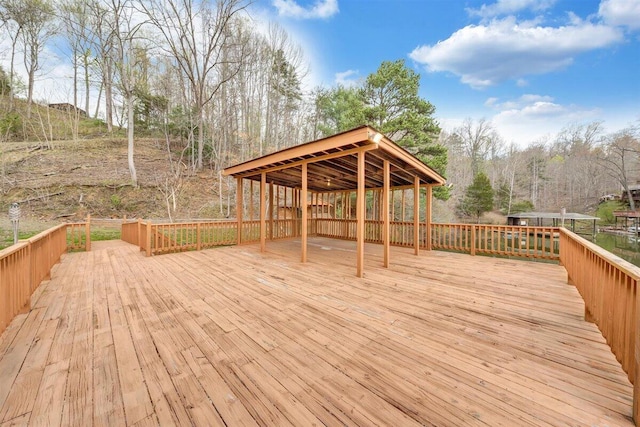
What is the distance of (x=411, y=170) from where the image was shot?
603cm

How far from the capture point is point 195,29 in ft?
39.1

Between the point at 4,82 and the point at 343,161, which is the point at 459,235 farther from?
the point at 4,82

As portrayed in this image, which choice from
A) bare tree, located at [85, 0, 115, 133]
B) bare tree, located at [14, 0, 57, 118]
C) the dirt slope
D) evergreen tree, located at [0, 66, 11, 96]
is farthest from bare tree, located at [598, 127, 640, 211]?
evergreen tree, located at [0, 66, 11, 96]

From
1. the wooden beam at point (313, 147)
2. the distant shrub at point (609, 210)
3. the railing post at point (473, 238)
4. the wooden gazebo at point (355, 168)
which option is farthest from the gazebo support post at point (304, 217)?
the distant shrub at point (609, 210)

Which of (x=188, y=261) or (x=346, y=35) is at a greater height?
(x=346, y=35)

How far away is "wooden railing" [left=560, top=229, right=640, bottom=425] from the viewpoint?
1.34 metres

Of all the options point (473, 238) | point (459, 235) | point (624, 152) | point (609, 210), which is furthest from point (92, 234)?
point (609, 210)

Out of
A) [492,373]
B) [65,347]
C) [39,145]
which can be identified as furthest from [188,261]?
[39,145]

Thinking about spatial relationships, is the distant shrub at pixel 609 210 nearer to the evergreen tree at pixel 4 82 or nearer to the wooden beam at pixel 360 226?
the wooden beam at pixel 360 226

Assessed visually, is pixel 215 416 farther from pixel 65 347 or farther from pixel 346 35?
pixel 346 35

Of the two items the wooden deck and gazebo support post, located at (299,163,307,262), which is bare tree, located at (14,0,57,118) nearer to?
gazebo support post, located at (299,163,307,262)

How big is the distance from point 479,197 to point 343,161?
817 inches

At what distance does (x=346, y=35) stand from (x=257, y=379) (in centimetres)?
1627

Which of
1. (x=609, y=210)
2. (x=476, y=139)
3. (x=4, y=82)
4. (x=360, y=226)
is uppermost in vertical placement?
(x=4, y=82)
